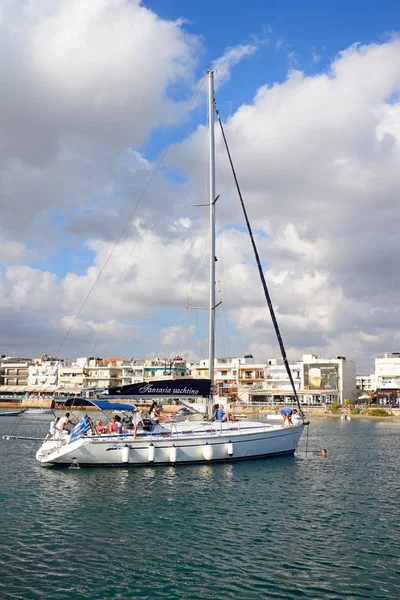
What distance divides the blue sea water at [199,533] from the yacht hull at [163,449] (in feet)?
2.36

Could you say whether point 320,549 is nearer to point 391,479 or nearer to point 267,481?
point 267,481

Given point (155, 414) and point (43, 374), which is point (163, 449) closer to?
point (155, 414)

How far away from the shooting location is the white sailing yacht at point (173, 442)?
98.1ft

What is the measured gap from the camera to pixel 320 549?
16391 millimetres

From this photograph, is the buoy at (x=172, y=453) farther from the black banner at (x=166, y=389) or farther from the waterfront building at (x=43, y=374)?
the waterfront building at (x=43, y=374)

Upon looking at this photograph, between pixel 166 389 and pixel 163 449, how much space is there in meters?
3.55

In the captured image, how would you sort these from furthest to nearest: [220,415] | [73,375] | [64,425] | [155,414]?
[73,375], [155,414], [220,415], [64,425]

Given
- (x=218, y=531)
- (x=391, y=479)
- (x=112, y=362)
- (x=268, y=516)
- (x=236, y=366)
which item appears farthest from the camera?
(x=112, y=362)

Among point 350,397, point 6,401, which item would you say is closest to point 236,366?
point 350,397

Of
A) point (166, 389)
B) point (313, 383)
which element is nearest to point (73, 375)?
point (313, 383)

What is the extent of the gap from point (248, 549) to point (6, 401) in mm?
135842

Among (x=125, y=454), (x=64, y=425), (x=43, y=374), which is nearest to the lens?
(x=125, y=454)

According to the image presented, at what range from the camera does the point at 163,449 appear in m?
30.5

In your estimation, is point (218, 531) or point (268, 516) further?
point (268, 516)
